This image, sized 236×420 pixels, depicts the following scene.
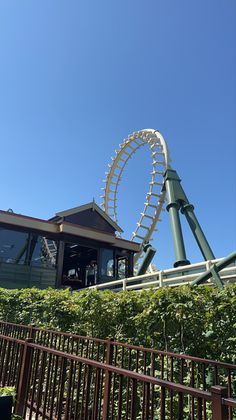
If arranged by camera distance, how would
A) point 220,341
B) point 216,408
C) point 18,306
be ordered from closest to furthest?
point 216,408
point 220,341
point 18,306

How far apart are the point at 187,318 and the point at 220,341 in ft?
1.57

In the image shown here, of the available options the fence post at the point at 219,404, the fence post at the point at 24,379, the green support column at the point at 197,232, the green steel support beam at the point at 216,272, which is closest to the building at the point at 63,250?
the green support column at the point at 197,232

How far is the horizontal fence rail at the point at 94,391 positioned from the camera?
193cm

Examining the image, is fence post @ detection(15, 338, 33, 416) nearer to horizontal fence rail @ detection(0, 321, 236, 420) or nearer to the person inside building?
horizontal fence rail @ detection(0, 321, 236, 420)

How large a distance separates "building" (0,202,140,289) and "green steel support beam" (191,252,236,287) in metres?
7.56

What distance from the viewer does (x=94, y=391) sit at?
2740 millimetres

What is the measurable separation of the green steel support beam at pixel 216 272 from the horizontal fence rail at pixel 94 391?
4389 mm

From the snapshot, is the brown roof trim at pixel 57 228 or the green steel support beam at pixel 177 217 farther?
the green steel support beam at pixel 177 217

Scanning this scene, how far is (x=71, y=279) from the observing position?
16641 mm

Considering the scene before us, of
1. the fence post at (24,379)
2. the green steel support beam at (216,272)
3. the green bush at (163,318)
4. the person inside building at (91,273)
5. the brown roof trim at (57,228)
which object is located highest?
the brown roof trim at (57,228)

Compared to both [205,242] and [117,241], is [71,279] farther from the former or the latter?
[205,242]

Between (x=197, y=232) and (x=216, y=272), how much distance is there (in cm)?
750

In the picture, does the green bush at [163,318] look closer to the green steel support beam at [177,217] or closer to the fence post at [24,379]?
the fence post at [24,379]

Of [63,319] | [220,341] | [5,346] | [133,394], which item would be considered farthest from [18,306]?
[133,394]
